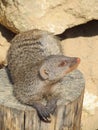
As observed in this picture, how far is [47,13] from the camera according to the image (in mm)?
5078

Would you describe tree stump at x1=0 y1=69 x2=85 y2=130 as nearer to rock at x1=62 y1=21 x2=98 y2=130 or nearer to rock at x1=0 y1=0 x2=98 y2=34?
rock at x1=62 y1=21 x2=98 y2=130

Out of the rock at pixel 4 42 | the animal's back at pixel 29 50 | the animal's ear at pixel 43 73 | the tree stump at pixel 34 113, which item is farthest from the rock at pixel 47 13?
the animal's ear at pixel 43 73

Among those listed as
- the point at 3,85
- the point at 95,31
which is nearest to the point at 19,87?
the point at 3,85

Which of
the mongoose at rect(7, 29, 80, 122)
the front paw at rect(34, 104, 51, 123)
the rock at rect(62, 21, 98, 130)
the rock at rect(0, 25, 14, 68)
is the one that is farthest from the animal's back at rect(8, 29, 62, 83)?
the rock at rect(0, 25, 14, 68)

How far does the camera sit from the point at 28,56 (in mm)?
3893

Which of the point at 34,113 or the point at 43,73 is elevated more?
the point at 43,73

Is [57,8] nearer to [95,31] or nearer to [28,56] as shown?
[95,31]

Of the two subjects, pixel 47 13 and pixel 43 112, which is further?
pixel 47 13

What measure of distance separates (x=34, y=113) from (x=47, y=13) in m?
1.82

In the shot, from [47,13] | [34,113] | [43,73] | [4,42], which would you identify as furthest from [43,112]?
[4,42]

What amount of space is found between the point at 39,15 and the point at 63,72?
173 cm

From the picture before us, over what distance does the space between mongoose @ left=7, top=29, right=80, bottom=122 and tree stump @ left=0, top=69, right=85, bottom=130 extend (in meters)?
0.06

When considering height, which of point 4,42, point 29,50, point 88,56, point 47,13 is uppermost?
point 29,50

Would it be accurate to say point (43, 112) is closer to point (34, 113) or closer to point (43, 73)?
point (34, 113)
